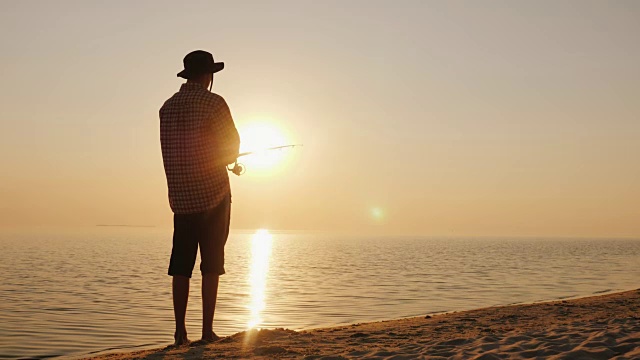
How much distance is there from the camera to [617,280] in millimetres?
21016

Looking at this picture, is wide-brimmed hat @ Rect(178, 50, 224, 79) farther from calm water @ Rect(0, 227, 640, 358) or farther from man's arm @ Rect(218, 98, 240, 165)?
calm water @ Rect(0, 227, 640, 358)

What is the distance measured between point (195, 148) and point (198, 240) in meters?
0.72

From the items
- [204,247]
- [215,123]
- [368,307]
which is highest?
[215,123]

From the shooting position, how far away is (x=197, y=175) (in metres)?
4.94

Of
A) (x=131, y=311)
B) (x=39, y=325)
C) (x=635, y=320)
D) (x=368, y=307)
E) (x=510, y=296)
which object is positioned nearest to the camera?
(x=635, y=320)

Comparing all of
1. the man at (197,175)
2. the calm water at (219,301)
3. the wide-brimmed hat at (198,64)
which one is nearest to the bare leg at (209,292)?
the man at (197,175)

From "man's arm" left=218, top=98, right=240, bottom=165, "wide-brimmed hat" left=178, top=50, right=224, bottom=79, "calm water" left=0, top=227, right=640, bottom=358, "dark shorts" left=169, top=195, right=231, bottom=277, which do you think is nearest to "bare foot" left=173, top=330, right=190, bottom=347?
"dark shorts" left=169, top=195, right=231, bottom=277

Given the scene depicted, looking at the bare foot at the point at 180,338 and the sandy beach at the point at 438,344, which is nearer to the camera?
the sandy beach at the point at 438,344

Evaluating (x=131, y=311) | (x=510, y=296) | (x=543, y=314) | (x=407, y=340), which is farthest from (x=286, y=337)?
(x=510, y=296)

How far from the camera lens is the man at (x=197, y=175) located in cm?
495

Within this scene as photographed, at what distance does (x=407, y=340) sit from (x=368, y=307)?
700cm

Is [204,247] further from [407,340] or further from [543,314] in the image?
[543,314]

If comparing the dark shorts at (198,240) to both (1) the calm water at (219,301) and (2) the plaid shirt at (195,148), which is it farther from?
(1) the calm water at (219,301)

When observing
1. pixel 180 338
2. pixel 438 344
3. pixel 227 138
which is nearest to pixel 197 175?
pixel 227 138
